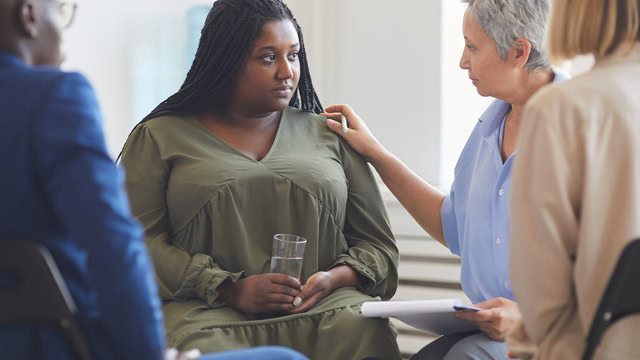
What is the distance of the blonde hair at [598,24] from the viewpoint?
1.22 meters

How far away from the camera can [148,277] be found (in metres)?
1.08

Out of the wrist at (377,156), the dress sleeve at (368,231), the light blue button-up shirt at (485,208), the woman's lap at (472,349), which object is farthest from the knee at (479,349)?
the wrist at (377,156)

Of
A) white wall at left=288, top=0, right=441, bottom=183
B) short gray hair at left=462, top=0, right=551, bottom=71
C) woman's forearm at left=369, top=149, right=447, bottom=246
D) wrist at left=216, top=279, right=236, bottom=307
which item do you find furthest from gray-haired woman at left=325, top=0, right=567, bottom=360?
white wall at left=288, top=0, right=441, bottom=183

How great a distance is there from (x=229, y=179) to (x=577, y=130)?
1022 millimetres

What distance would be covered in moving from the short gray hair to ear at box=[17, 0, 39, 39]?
47.5 inches

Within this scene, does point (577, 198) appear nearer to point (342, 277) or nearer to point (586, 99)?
point (586, 99)

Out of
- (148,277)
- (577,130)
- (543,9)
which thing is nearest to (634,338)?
(577,130)

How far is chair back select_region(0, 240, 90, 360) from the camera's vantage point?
99 centimetres

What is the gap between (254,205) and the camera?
2.00 m

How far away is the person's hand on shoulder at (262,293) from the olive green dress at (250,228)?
28 mm

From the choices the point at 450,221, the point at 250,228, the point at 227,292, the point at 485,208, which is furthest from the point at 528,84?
the point at 227,292

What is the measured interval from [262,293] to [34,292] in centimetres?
87

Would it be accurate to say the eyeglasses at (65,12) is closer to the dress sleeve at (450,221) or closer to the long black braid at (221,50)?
the long black braid at (221,50)

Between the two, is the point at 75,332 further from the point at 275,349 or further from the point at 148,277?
the point at 275,349
